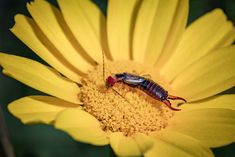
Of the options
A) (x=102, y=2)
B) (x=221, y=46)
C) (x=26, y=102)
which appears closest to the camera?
(x=26, y=102)

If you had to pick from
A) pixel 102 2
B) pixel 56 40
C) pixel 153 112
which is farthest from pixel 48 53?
pixel 102 2

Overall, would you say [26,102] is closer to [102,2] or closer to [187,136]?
[187,136]

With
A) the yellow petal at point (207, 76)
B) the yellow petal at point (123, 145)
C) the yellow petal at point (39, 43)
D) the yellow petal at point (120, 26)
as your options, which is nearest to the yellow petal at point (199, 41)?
the yellow petal at point (207, 76)

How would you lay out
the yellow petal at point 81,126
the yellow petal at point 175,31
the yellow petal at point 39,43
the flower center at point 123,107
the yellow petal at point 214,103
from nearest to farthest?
the yellow petal at point 81,126 → the flower center at point 123,107 → the yellow petal at point 39,43 → the yellow petal at point 214,103 → the yellow petal at point 175,31

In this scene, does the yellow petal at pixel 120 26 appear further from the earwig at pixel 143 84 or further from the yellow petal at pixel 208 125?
the yellow petal at pixel 208 125

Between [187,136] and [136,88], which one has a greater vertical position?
[136,88]

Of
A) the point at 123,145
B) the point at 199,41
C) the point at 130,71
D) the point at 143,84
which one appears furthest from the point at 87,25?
the point at 123,145

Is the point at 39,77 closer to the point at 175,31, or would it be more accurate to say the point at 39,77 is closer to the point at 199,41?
the point at 175,31
